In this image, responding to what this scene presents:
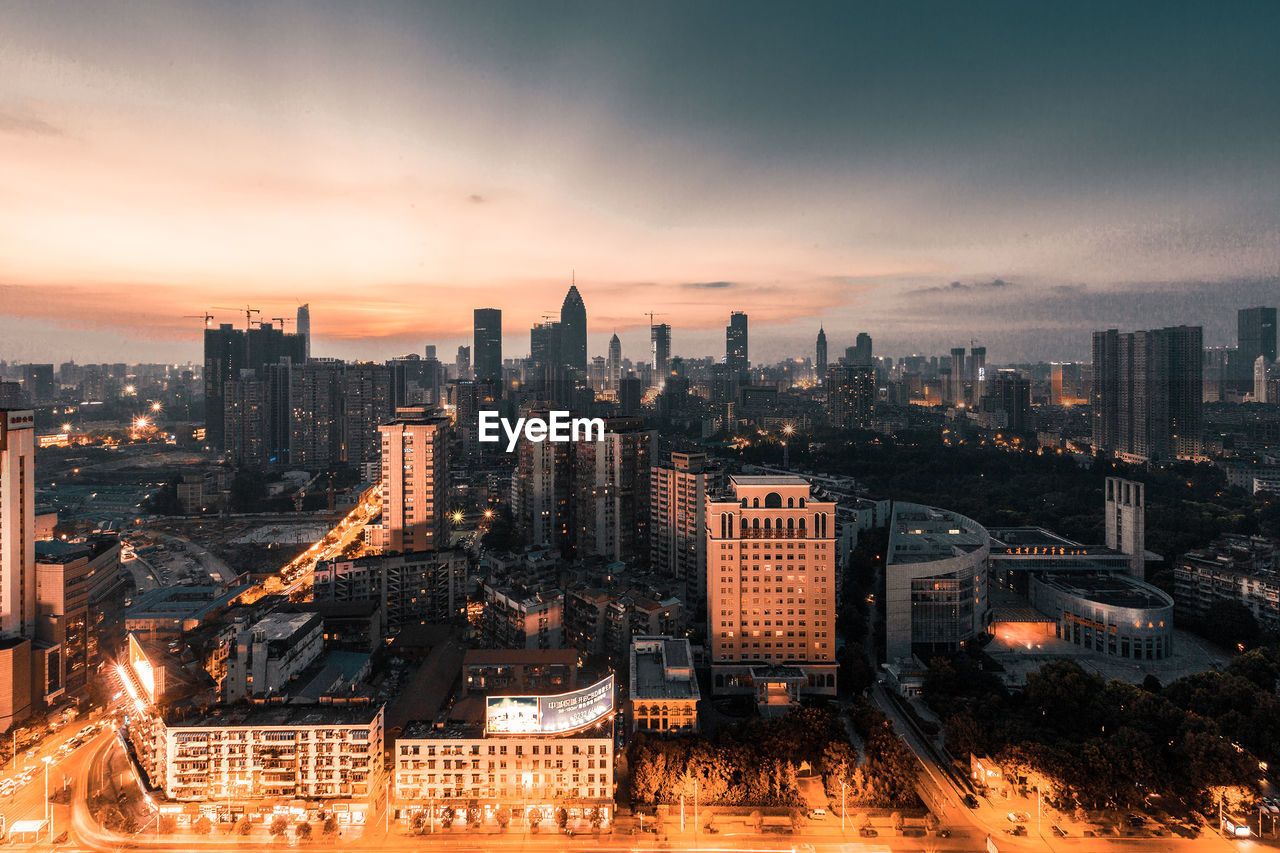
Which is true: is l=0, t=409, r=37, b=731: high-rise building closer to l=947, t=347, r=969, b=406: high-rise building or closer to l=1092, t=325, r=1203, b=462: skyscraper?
l=1092, t=325, r=1203, b=462: skyscraper

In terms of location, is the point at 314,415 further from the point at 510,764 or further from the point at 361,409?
the point at 510,764

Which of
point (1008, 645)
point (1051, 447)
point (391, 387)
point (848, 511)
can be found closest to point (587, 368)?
point (391, 387)

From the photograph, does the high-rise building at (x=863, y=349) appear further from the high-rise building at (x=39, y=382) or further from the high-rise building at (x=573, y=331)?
the high-rise building at (x=39, y=382)

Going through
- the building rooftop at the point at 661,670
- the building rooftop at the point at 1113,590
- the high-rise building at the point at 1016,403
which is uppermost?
the high-rise building at the point at 1016,403

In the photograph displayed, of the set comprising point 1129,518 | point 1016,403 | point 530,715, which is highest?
point 1016,403

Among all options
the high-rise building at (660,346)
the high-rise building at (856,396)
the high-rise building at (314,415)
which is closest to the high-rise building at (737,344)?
the high-rise building at (660,346)

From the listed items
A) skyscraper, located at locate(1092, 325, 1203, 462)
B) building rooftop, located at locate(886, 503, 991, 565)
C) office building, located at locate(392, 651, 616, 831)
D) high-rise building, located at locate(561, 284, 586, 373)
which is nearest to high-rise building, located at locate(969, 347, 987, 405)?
skyscraper, located at locate(1092, 325, 1203, 462)

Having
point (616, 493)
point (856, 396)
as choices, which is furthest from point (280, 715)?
point (856, 396)
